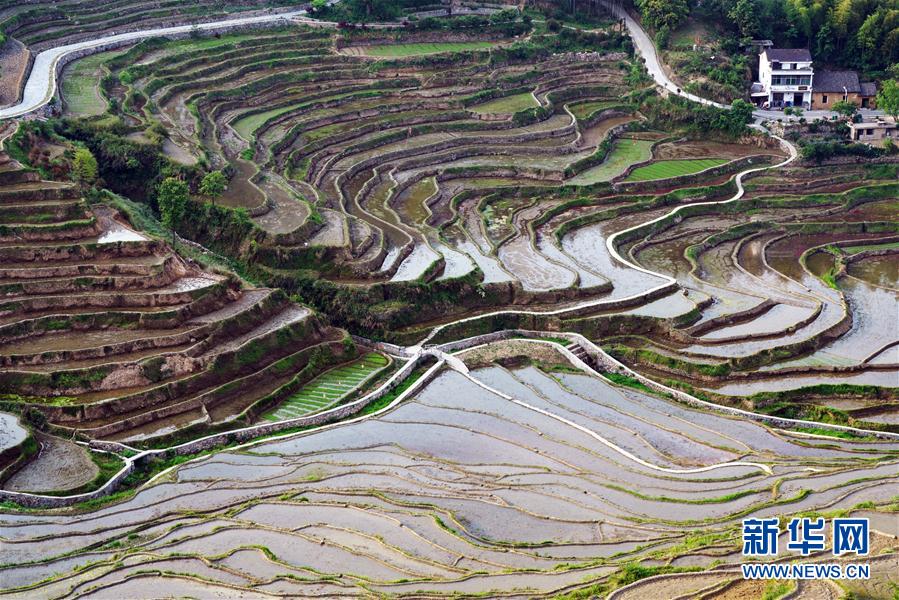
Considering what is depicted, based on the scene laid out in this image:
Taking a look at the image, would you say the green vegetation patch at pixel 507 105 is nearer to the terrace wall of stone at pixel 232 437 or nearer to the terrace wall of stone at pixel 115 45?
the terrace wall of stone at pixel 115 45

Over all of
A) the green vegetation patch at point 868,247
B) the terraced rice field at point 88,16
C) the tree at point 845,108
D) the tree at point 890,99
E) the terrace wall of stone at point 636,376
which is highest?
the terraced rice field at point 88,16

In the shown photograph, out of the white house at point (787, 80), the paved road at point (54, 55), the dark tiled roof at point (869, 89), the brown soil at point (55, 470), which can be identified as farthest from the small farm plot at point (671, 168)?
the brown soil at point (55, 470)

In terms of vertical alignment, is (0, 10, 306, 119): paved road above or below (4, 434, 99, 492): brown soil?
above

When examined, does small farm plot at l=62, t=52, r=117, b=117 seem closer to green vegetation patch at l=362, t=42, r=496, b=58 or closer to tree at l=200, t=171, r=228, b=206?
tree at l=200, t=171, r=228, b=206

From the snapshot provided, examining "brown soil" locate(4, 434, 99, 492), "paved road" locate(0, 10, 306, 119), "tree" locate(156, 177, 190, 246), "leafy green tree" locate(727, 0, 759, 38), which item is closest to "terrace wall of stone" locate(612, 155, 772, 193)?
"leafy green tree" locate(727, 0, 759, 38)

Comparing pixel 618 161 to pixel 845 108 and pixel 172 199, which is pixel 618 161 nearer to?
pixel 845 108

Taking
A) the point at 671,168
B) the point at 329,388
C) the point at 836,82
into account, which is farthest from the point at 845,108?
the point at 329,388

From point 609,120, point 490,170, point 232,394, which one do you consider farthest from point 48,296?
point 609,120
